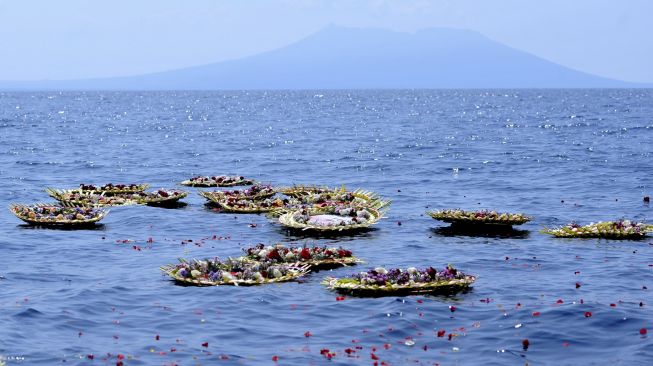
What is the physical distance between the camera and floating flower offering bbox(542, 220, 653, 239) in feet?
101

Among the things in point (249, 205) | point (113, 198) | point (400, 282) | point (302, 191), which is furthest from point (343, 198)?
point (400, 282)

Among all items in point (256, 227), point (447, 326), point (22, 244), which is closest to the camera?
point (447, 326)

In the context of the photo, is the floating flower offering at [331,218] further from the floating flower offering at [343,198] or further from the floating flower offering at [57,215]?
the floating flower offering at [57,215]

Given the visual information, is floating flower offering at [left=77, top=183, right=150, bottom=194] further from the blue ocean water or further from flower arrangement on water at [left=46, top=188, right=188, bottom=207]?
the blue ocean water

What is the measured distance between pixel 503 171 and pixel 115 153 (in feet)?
105

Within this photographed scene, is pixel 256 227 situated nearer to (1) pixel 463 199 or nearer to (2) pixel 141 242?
(2) pixel 141 242

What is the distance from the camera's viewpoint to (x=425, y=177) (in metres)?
55.0

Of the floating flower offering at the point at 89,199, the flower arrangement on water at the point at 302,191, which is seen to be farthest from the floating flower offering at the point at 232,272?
the flower arrangement on water at the point at 302,191

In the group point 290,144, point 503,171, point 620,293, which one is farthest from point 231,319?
point 290,144

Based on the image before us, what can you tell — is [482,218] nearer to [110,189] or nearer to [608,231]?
[608,231]

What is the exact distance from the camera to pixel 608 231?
3088 cm

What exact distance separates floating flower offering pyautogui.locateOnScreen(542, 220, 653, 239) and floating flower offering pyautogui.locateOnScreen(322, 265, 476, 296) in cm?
861

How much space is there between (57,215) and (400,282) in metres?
15.3

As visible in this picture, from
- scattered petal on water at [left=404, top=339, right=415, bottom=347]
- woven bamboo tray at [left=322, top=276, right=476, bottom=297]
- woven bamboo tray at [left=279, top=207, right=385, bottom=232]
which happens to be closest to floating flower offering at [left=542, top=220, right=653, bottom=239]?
woven bamboo tray at [left=279, top=207, right=385, bottom=232]
